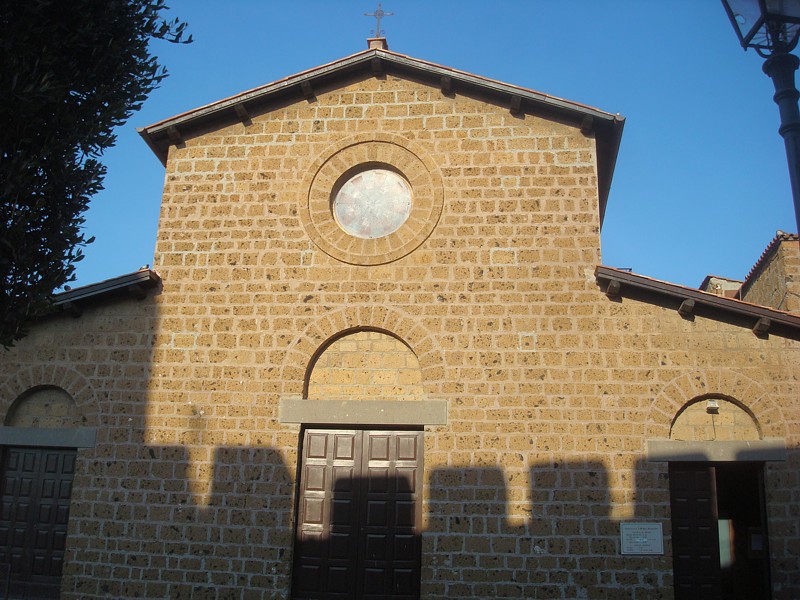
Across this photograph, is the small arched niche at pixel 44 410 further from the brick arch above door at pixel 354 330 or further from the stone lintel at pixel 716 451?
the stone lintel at pixel 716 451

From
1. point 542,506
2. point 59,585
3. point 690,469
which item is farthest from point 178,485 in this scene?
point 690,469

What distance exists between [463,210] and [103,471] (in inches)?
228

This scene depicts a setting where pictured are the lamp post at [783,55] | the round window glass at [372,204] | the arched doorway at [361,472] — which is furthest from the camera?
the round window glass at [372,204]

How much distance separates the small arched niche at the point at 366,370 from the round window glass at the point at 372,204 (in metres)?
1.50

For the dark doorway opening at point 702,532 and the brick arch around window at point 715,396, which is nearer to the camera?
the dark doorway opening at point 702,532

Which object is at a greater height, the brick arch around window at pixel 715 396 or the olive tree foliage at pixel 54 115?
the olive tree foliage at pixel 54 115

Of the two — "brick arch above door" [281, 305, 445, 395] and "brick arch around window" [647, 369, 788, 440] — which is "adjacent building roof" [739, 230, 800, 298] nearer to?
"brick arch around window" [647, 369, 788, 440]

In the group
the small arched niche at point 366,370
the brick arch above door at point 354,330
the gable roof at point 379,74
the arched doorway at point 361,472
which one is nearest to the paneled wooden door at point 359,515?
the arched doorway at point 361,472

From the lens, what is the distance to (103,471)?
32.3 feet

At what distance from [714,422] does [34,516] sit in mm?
8675

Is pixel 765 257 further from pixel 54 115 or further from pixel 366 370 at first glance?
pixel 54 115

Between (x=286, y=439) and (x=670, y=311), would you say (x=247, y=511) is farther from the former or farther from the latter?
(x=670, y=311)

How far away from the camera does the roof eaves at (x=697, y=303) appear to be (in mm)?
9156

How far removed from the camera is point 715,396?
Answer: 923 centimetres
